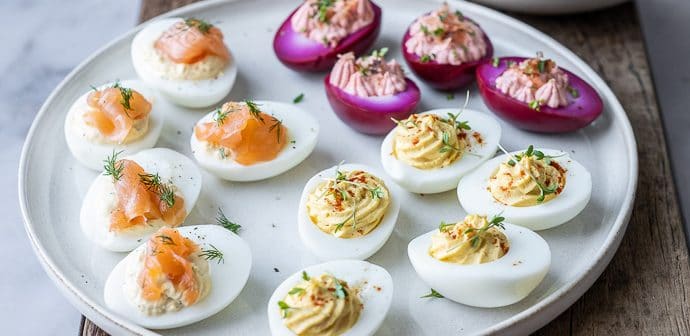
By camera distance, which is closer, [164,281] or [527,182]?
[164,281]

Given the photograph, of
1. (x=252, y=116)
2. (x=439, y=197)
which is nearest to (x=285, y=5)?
(x=252, y=116)

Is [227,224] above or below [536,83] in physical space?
below

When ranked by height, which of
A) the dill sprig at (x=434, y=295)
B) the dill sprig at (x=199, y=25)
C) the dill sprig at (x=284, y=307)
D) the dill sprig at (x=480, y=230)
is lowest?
the dill sprig at (x=434, y=295)

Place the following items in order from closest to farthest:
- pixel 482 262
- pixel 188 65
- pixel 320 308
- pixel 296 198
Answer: pixel 320 308
pixel 482 262
pixel 296 198
pixel 188 65

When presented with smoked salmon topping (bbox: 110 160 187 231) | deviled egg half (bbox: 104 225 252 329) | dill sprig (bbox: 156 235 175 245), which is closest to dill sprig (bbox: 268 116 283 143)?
smoked salmon topping (bbox: 110 160 187 231)

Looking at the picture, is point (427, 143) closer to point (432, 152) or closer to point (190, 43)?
point (432, 152)

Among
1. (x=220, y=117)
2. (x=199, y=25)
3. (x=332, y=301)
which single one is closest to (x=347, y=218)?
(x=332, y=301)

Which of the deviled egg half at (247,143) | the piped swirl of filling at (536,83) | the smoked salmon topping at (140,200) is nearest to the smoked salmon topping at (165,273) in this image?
the smoked salmon topping at (140,200)

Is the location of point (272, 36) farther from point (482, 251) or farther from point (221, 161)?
point (482, 251)

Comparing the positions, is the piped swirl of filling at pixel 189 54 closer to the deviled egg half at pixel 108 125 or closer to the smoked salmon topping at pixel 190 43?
the smoked salmon topping at pixel 190 43
